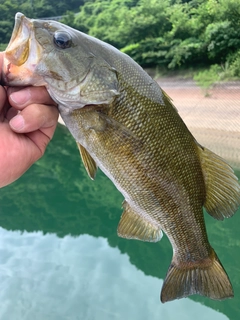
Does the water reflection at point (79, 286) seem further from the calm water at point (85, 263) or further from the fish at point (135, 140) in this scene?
the fish at point (135, 140)

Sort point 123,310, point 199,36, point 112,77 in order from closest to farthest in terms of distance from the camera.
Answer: point 112,77 → point 123,310 → point 199,36

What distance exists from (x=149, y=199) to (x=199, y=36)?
16909mm

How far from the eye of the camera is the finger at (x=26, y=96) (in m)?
1.78

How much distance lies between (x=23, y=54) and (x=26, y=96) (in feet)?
0.71

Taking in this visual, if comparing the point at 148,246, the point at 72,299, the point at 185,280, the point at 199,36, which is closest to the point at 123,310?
the point at 72,299

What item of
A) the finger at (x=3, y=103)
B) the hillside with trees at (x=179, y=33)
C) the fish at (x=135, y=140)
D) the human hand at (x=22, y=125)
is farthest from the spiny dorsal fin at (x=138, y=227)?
the hillside with trees at (x=179, y=33)

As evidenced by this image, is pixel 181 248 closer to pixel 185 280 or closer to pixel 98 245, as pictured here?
pixel 185 280

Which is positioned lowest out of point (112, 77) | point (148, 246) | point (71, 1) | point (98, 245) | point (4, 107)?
point (71, 1)

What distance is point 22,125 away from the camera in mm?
1861

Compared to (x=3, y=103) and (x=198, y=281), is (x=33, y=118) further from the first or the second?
(x=198, y=281)

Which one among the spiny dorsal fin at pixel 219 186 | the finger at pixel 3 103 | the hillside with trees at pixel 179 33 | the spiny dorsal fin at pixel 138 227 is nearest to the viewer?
the finger at pixel 3 103

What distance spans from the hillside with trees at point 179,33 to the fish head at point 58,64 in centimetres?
1363

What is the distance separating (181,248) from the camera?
2139 mm

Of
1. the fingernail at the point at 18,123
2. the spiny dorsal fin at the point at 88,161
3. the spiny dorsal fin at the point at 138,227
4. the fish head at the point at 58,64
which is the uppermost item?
the fish head at the point at 58,64
